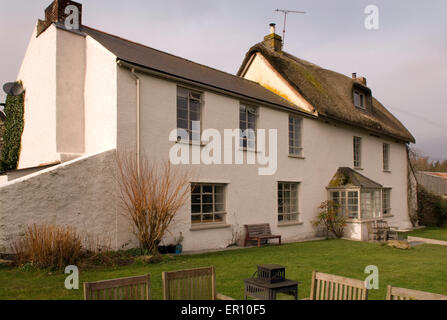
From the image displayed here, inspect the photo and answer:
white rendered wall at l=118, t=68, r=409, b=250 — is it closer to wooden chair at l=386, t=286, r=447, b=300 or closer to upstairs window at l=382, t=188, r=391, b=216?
upstairs window at l=382, t=188, r=391, b=216

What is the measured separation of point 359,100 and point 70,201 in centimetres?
1735

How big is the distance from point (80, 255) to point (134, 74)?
16.6 feet

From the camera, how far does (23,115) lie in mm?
13445

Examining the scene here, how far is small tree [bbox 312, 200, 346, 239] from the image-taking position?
16.2 m

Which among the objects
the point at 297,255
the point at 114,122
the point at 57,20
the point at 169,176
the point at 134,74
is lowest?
the point at 297,255

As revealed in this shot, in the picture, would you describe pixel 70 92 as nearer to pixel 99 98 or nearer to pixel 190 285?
pixel 99 98

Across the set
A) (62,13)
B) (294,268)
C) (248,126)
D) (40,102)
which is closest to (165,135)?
(248,126)

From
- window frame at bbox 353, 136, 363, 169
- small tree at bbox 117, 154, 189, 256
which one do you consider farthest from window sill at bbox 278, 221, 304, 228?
window frame at bbox 353, 136, 363, 169

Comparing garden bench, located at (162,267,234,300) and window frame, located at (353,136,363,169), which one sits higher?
window frame, located at (353,136,363,169)

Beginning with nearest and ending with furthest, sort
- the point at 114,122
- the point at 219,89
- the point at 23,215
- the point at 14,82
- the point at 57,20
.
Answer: the point at 23,215, the point at 114,122, the point at 57,20, the point at 219,89, the point at 14,82

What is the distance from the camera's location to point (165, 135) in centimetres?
1145

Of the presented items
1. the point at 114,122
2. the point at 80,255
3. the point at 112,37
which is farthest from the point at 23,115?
the point at 80,255

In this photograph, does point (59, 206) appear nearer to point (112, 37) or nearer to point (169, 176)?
point (169, 176)

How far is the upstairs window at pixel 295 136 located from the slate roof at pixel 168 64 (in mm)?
571
